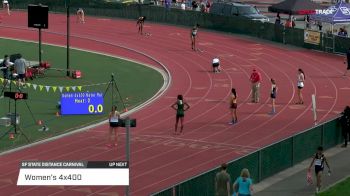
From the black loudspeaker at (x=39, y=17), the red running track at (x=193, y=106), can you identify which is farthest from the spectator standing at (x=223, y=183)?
the black loudspeaker at (x=39, y=17)

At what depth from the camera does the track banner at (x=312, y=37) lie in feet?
183

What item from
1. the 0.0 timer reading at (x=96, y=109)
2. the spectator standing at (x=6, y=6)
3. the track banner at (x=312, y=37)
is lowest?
the 0.0 timer reading at (x=96, y=109)

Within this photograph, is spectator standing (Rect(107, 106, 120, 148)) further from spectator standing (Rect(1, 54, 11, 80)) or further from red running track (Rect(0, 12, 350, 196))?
spectator standing (Rect(1, 54, 11, 80))

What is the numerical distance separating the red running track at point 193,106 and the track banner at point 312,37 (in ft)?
2.75

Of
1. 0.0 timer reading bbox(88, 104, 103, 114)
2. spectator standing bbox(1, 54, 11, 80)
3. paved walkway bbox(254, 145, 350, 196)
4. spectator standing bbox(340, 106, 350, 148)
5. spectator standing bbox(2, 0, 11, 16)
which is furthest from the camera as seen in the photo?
spectator standing bbox(2, 0, 11, 16)

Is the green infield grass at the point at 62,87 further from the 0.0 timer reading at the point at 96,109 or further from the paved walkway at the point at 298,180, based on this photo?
the paved walkway at the point at 298,180

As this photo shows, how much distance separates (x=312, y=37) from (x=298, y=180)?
1123 inches

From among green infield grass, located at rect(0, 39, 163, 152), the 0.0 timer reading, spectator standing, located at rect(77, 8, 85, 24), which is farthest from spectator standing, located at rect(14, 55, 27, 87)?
spectator standing, located at rect(77, 8, 85, 24)

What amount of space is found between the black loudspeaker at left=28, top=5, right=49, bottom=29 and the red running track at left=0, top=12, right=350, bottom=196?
656cm

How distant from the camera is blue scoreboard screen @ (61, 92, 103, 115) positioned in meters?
38.7

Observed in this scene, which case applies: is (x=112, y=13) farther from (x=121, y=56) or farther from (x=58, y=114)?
(x=58, y=114)

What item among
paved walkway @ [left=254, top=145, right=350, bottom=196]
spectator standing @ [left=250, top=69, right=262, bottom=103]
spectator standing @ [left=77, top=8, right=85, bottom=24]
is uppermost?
spectator standing @ [left=77, top=8, right=85, bottom=24]

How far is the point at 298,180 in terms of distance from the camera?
93.8 feet

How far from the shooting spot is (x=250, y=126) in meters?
36.4
